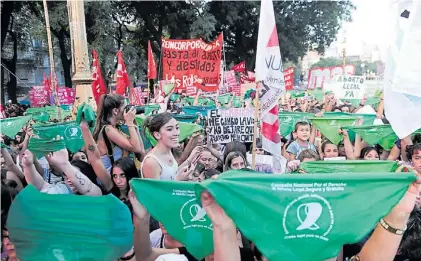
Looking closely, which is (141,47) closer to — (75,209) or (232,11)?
(232,11)

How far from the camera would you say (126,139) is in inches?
171

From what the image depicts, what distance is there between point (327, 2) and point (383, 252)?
95.1 ft

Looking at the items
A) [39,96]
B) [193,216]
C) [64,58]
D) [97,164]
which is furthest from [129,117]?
[64,58]

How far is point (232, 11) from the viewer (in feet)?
89.0

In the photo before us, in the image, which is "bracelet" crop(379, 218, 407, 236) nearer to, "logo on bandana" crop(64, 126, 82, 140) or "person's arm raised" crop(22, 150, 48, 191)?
"person's arm raised" crop(22, 150, 48, 191)

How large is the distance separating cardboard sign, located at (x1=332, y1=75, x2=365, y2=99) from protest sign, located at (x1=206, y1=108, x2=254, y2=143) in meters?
7.53

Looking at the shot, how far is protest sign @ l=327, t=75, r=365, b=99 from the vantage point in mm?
12297

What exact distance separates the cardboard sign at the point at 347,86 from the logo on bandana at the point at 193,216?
10.3 metres

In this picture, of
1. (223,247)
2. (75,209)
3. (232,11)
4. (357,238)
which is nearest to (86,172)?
(75,209)

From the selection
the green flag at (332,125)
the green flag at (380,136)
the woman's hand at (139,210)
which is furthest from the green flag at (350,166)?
the green flag at (332,125)

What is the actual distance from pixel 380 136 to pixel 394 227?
3.53m

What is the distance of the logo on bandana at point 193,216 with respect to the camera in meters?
2.60

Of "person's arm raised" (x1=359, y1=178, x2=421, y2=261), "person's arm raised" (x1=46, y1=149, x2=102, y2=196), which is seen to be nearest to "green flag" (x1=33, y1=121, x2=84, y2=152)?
"person's arm raised" (x1=46, y1=149, x2=102, y2=196)

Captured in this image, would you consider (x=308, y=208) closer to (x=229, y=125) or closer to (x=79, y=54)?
(x=229, y=125)
